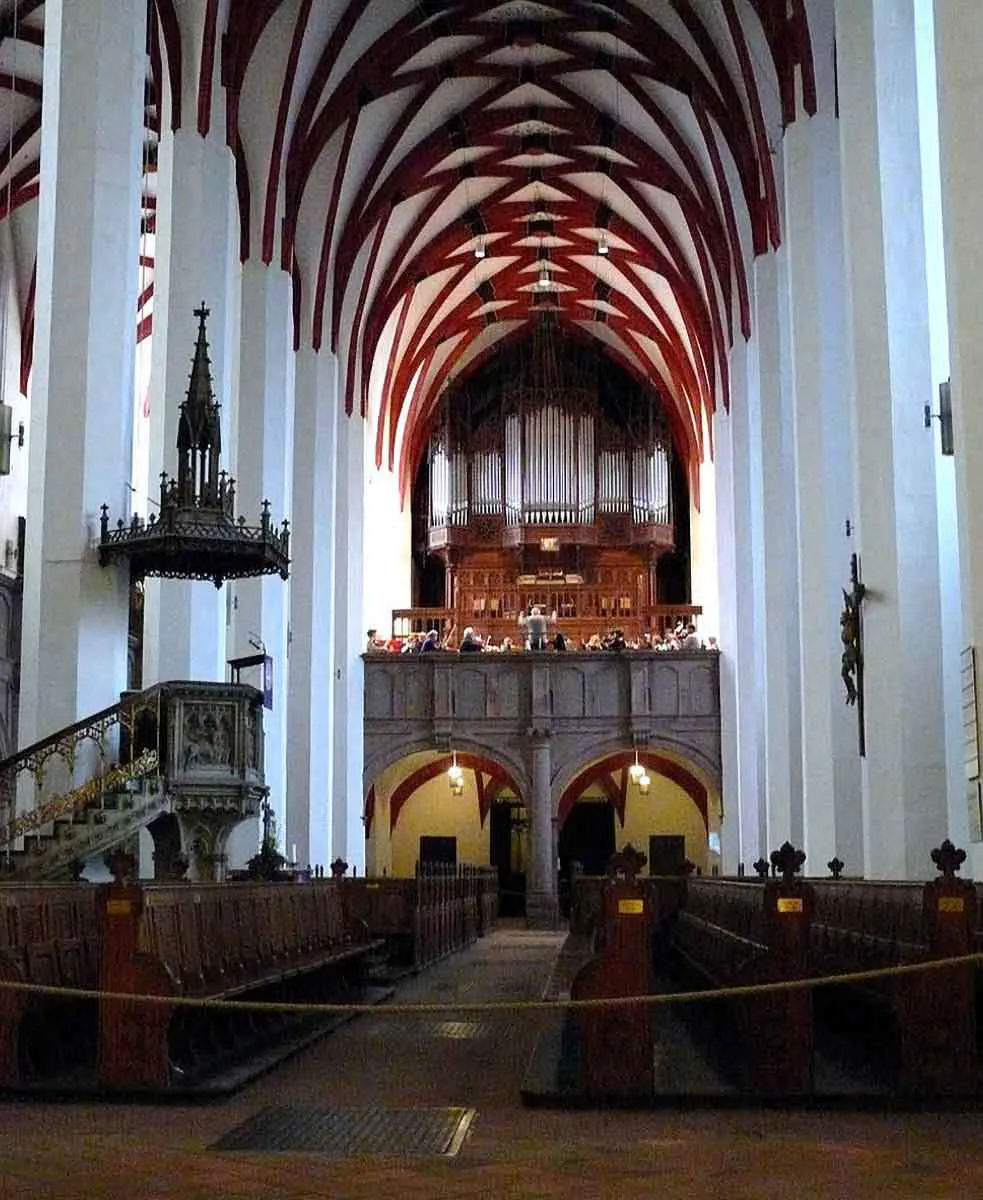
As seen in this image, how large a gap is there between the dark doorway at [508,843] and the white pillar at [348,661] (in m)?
6.66

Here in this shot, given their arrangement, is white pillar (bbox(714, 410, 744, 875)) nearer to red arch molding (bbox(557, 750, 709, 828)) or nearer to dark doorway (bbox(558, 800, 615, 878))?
red arch molding (bbox(557, 750, 709, 828))

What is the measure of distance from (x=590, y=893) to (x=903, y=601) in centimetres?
758

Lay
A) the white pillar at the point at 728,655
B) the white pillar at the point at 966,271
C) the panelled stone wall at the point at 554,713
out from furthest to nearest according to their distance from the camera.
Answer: the panelled stone wall at the point at 554,713
the white pillar at the point at 728,655
the white pillar at the point at 966,271

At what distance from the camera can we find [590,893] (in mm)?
19734

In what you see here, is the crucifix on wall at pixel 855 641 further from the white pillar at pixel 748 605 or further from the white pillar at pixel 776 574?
the white pillar at pixel 748 605

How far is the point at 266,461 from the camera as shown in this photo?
22.1 m

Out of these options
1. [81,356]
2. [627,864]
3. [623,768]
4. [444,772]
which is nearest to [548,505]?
[623,768]

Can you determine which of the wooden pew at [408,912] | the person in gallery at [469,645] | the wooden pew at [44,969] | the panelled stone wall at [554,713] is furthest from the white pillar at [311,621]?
the wooden pew at [44,969]

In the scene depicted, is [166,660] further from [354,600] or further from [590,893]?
[354,600]

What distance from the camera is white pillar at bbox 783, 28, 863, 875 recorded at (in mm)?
16641

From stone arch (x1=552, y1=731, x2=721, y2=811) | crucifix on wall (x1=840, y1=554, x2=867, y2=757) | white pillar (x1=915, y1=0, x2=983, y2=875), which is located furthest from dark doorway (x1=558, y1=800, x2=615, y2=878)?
white pillar (x1=915, y1=0, x2=983, y2=875)

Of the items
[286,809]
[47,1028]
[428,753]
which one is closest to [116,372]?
[47,1028]

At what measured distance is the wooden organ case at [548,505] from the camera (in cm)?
3500

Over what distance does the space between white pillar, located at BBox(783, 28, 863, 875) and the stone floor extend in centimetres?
949
